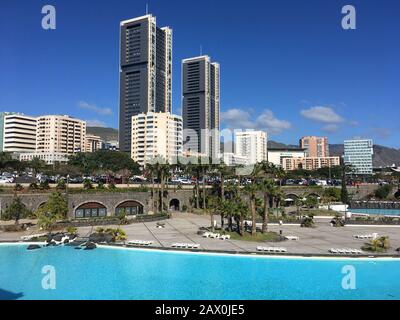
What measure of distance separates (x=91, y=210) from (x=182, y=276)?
33821 mm

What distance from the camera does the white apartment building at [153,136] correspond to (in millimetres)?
188000

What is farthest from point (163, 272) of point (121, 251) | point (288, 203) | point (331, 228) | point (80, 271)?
point (288, 203)

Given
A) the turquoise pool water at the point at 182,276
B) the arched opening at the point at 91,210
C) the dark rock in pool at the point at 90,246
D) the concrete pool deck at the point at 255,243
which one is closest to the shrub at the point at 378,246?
the concrete pool deck at the point at 255,243

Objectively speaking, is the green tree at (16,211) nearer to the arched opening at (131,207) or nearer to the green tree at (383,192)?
the arched opening at (131,207)

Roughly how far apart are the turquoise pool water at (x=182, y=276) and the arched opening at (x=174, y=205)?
118 ft

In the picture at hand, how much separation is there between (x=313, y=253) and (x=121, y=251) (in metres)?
18.0

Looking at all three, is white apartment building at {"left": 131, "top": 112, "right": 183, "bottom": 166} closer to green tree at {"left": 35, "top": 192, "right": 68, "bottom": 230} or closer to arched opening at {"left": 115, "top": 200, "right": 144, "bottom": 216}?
arched opening at {"left": 115, "top": 200, "right": 144, "bottom": 216}

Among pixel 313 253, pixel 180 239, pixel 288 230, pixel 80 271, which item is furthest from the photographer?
pixel 288 230

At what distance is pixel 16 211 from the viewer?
47.4 meters

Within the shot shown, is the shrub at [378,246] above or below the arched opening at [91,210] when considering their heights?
below

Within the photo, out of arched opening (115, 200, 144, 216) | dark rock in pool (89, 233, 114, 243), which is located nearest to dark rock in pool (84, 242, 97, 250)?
dark rock in pool (89, 233, 114, 243)

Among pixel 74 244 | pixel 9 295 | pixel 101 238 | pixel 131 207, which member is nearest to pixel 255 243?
pixel 101 238

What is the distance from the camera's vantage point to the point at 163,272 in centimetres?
2862
